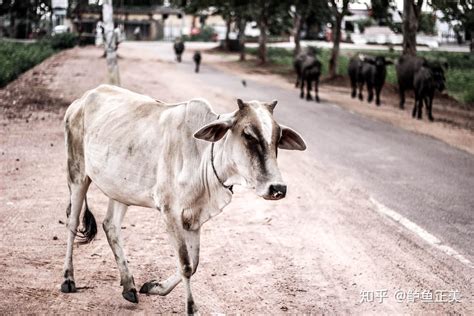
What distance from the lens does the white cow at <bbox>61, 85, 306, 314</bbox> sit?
5344 mm

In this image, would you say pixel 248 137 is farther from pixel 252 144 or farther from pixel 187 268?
pixel 187 268

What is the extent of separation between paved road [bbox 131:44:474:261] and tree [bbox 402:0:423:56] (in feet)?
25.0

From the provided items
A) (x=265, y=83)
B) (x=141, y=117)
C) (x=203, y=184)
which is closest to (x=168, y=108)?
(x=141, y=117)

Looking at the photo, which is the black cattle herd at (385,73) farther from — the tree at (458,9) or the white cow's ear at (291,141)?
the white cow's ear at (291,141)

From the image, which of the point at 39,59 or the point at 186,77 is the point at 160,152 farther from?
the point at 39,59

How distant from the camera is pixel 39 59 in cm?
3775

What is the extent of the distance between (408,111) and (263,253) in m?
16.2

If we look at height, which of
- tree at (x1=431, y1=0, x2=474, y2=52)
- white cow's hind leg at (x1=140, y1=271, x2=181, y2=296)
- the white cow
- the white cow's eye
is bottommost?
white cow's hind leg at (x1=140, y1=271, x2=181, y2=296)

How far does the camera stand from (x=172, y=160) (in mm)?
5793

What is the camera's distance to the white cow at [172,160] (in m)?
5.34

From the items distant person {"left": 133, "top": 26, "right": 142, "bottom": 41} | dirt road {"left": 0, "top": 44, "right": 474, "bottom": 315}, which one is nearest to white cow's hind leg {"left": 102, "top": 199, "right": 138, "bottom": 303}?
dirt road {"left": 0, "top": 44, "right": 474, "bottom": 315}

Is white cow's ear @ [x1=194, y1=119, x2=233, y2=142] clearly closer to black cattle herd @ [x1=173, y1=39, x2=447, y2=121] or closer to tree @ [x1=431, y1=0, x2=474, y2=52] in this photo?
black cattle herd @ [x1=173, y1=39, x2=447, y2=121]

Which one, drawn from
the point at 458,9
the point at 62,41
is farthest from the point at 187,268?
the point at 62,41

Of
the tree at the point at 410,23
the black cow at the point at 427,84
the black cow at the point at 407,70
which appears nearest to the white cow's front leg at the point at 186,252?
the black cow at the point at 427,84
